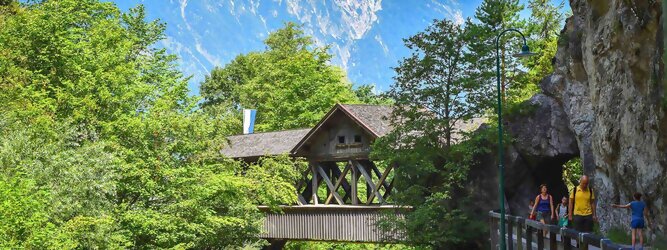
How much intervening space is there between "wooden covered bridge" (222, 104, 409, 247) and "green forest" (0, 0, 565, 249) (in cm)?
162

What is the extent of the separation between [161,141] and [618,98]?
16772mm

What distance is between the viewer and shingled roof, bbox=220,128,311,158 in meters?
38.7

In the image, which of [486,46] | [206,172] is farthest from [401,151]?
[206,172]

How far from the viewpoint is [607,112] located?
21.0m

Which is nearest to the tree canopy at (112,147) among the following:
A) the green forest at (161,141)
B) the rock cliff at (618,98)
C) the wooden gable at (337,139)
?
the green forest at (161,141)

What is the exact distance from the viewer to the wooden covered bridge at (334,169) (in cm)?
3531

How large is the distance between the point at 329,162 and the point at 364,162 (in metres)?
3.07

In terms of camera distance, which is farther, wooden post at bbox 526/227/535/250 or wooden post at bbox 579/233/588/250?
wooden post at bbox 526/227/535/250

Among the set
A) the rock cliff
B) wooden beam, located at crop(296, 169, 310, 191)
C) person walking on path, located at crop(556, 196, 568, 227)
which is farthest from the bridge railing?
wooden beam, located at crop(296, 169, 310, 191)

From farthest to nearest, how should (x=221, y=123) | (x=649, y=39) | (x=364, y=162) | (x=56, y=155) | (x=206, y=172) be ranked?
(x=364, y=162) < (x=221, y=123) < (x=206, y=172) < (x=56, y=155) < (x=649, y=39)

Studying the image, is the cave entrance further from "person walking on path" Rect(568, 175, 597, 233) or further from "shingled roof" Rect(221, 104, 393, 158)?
"person walking on path" Rect(568, 175, 597, 233)

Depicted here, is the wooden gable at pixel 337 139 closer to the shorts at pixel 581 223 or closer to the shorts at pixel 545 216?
the shorts at pixel 581 223

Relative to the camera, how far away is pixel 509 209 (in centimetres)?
2992

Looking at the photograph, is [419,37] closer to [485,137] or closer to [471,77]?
[471,77]
